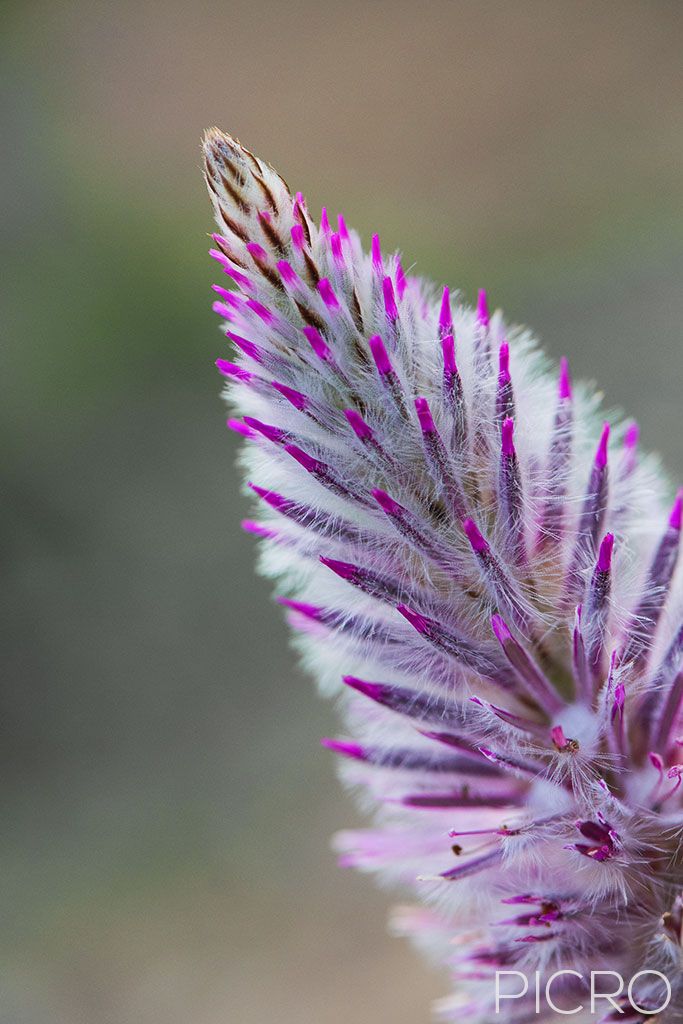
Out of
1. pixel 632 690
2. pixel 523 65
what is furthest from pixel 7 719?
pixel 523 65

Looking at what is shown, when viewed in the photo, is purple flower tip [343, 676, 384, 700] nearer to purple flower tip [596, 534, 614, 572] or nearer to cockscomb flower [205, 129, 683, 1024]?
cockscomb flower [205, 129, 683, 1024]

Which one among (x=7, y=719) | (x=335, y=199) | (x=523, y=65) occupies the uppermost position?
(x=523, y=65)

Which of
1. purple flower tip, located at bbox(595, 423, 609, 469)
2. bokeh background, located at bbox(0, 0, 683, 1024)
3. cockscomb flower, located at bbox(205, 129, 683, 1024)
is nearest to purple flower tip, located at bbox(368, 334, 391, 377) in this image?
cockscomb flower, located at bbox(205, 129, 683, 1024)

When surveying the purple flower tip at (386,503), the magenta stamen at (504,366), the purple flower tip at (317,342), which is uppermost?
the magenta stamen at (504,366)

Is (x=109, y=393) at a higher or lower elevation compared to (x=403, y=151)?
lower

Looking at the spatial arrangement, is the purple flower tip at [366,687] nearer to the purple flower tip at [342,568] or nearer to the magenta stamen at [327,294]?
the purple flower tip at [342,568]

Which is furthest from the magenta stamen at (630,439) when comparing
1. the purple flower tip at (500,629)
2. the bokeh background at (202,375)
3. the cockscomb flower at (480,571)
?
the bokeh background at (202,375)

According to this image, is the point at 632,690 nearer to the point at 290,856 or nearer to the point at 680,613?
the point at 680,613
